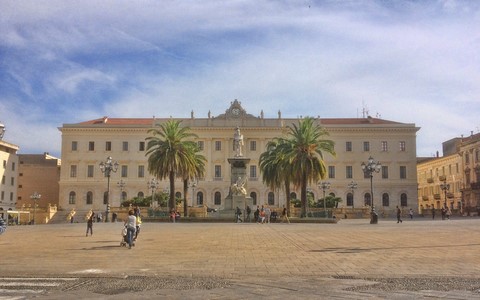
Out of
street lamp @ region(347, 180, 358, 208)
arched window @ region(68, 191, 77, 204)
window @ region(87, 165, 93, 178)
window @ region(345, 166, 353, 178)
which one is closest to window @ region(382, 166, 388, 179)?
window @ region(345, 166, 353, 178)

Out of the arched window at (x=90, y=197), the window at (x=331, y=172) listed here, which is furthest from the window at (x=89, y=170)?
the window at (x=331, y=172)

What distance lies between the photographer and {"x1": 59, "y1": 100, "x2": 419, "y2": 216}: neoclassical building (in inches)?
3255

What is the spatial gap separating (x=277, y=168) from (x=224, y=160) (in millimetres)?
31273

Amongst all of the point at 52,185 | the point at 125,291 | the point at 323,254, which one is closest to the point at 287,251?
the point at 323,254

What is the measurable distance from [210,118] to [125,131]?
1376 cm

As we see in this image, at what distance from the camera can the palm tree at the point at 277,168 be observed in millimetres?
48812

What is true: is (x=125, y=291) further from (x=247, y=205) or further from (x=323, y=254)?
(x=247, y=205)

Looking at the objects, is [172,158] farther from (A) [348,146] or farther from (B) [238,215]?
(A) [348,146]

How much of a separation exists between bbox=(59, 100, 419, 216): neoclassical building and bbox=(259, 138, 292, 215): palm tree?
23.6m

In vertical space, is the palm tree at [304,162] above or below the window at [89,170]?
below

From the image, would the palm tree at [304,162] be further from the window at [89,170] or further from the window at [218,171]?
the window at [89,170]

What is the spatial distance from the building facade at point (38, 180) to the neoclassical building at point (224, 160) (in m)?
8.42

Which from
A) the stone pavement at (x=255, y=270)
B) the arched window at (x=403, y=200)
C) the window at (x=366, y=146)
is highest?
the window at (x=366, y=146)

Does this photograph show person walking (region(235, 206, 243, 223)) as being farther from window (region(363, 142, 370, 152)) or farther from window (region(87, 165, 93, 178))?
window (region(87, 165, 93, 178))
